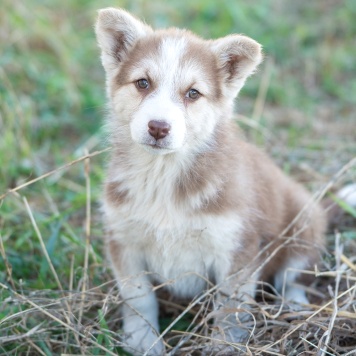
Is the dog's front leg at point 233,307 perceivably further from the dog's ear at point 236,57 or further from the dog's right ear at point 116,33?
the dog's right ear at point 116,33

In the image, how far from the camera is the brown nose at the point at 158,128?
346 cm

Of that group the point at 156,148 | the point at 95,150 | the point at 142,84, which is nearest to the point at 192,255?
the point at 156,148

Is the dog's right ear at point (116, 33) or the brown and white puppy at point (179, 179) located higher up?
the dog's right ear at point (116, 33)

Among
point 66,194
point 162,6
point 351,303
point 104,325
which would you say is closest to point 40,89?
point 66,194

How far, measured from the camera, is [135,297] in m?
4.00

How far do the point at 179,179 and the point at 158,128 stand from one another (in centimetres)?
55

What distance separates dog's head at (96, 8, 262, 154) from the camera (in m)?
3.56

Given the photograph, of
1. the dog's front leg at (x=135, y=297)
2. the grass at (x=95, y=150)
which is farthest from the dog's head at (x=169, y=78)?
the dog's front leg at (x=135, y=297)

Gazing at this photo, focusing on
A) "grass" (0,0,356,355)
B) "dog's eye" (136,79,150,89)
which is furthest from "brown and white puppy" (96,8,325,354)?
"grass" (0,0,356,355)

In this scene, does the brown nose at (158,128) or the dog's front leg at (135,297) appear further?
the dog's front leg at (135,297)

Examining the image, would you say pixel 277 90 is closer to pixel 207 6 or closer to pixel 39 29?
pixel 207 6

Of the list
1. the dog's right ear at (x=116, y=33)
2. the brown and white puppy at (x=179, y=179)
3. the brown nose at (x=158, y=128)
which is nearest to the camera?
the brown nose at (x=158, y=128)

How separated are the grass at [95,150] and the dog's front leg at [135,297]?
0.35 feet

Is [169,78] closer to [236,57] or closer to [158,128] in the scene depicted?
[158,128]
